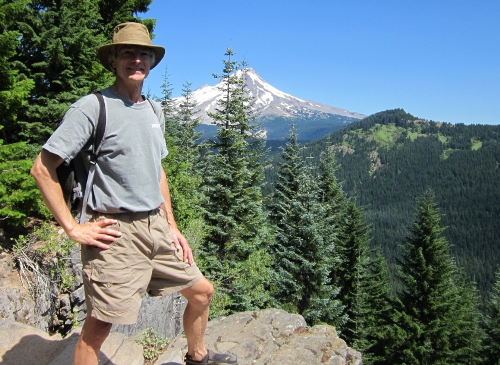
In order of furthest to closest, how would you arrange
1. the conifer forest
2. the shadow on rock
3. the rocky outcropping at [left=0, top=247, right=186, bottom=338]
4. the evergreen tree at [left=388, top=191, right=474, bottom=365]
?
the evergreen tree at [left=388, top=191, right=474, bottom=365] → the conifer forest → the rocky outcropping at [left=0, top=247, right=186, bottom=338] → the shadow on rock

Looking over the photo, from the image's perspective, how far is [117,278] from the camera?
8.35ft

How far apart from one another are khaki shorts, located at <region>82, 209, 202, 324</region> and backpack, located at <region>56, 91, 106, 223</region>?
16 cm

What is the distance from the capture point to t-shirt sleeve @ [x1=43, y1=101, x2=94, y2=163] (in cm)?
226

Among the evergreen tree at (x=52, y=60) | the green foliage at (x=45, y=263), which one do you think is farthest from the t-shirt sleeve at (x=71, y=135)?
the evergreen tree at (x=52, y=60)

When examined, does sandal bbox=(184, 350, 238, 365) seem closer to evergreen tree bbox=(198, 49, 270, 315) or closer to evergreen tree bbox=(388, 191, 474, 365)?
evergreen tree bbox=(198, 49, 270, 315)

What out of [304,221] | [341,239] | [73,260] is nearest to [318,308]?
[304,221]

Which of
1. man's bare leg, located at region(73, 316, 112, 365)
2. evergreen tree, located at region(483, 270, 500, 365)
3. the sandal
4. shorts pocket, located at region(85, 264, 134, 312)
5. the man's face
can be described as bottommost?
evergreen tree, located at region(483, 270, 500, 365)

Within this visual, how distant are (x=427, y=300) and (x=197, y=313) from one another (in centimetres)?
2562

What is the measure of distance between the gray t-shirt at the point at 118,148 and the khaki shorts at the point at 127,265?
0.13 m

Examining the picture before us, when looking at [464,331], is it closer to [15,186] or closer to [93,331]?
[15,186]

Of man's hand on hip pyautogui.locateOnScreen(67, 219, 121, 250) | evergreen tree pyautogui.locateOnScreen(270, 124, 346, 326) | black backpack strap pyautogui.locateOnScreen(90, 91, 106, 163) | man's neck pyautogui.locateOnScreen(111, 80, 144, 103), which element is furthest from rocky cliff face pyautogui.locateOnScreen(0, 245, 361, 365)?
evergreen tree pyautogui.locateOnScreen(270, 124, 346, 326)

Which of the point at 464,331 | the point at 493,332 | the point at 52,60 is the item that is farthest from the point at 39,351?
the point at 493,332

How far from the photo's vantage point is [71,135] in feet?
7.54

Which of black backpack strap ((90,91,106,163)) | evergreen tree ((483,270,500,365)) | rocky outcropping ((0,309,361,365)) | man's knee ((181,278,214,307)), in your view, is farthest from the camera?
evergreen tree ((483,270,500,365))
